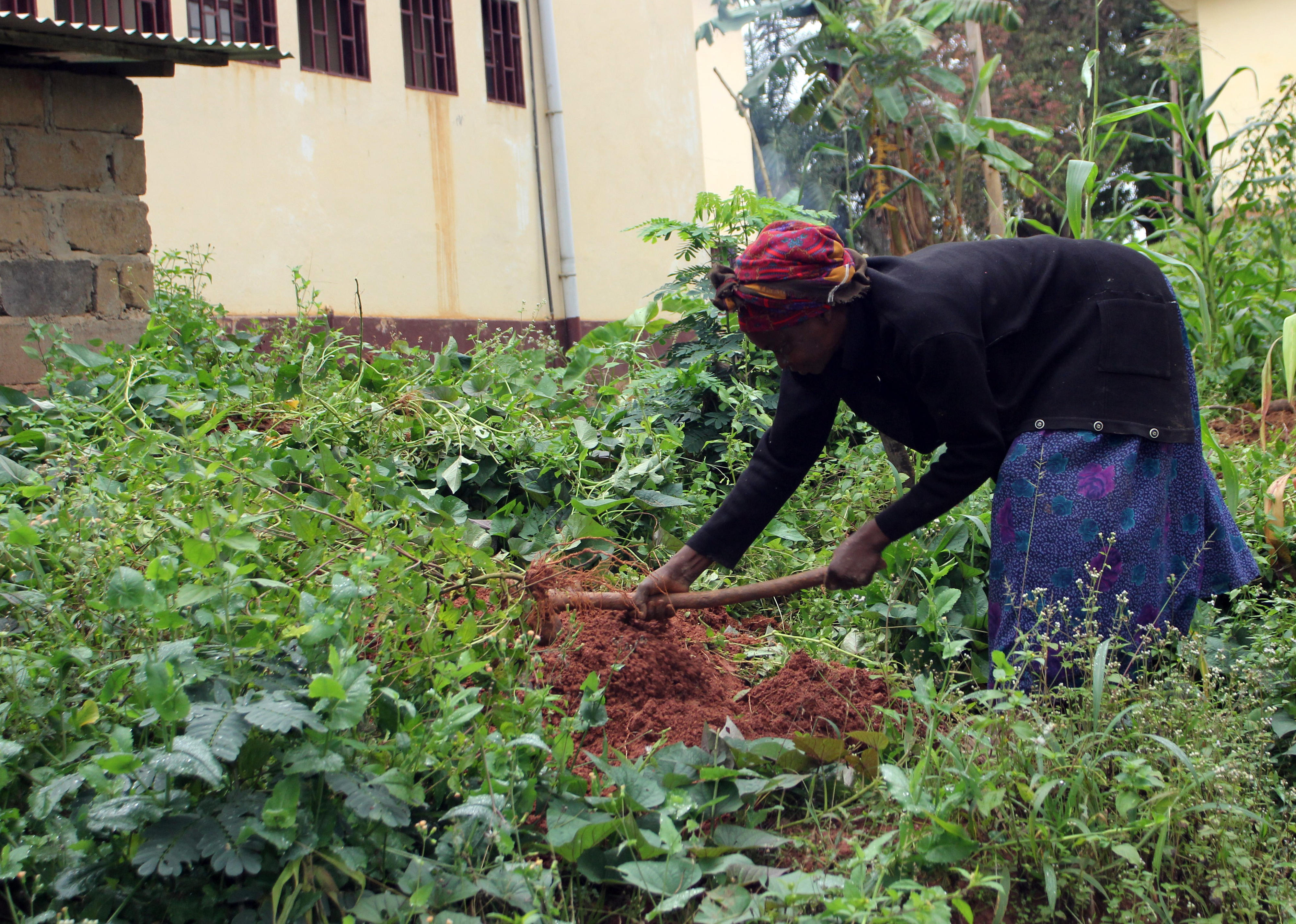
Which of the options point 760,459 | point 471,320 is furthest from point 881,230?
point 760,459

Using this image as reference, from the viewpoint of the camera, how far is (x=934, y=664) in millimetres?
2869

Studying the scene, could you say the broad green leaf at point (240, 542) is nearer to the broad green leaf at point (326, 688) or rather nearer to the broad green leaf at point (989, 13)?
the broad green leaf at point (326, 688)

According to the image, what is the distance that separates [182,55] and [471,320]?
514 cm

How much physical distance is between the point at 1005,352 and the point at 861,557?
61 centimetres

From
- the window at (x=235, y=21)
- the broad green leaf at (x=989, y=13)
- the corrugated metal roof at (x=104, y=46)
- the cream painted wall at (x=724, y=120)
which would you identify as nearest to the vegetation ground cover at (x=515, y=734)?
the corrugated metal roof at (x=104, y=46)

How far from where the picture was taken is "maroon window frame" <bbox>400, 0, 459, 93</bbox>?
29.7ft

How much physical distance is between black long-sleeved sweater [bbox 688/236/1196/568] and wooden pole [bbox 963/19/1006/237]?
3154mm

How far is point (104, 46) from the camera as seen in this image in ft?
13.0

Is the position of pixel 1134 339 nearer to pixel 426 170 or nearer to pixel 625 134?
pixel 426 170

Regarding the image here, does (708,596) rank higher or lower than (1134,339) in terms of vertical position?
lower

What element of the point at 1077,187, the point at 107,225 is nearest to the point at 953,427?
the point at 1077,187

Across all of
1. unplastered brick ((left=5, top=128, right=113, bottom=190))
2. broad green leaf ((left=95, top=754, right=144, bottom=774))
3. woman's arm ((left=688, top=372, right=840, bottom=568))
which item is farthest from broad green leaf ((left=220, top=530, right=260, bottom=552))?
unplastered brick ((left=5, top=128, right=113, bottom=190))

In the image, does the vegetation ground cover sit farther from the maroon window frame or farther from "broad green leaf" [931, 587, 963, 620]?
the maroon window frame

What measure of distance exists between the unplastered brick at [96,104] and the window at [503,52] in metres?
5.63
